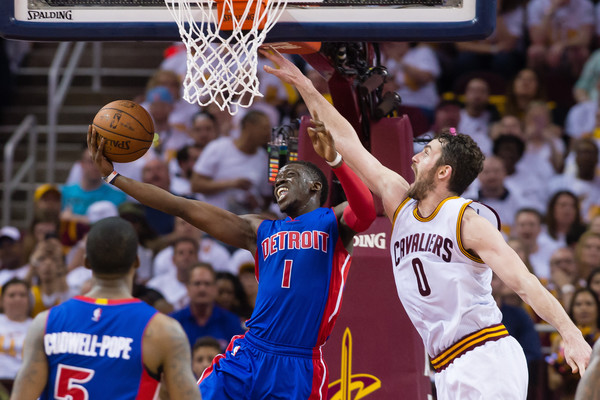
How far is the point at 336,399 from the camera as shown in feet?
20.9

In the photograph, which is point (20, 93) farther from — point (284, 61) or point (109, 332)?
point (109, 332)

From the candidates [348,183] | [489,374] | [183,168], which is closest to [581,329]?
[489,374]

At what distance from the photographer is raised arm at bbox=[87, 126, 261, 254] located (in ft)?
18.0

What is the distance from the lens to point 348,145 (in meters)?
5.68

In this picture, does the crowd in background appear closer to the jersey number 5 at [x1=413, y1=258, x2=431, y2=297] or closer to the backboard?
the backboard

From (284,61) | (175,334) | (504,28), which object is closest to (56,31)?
(284,61)

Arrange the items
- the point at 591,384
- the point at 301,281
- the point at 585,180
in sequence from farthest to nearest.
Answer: the point at 585,180 < the point at 301,281 < the point at 591,384

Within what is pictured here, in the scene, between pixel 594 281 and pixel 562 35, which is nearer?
pixel 594 281

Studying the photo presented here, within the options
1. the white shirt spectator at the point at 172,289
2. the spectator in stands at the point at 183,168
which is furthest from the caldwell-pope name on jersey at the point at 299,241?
the spectator in stands at the point at 183,168

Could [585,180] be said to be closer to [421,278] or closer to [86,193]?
[86,193]

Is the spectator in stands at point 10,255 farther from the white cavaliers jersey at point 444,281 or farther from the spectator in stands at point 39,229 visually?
the white cavaliers jersey at point 444,281

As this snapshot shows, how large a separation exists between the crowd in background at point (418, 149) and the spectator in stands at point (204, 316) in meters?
0.01

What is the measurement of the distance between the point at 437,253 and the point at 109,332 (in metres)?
1.79

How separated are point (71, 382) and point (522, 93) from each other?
760 cm
